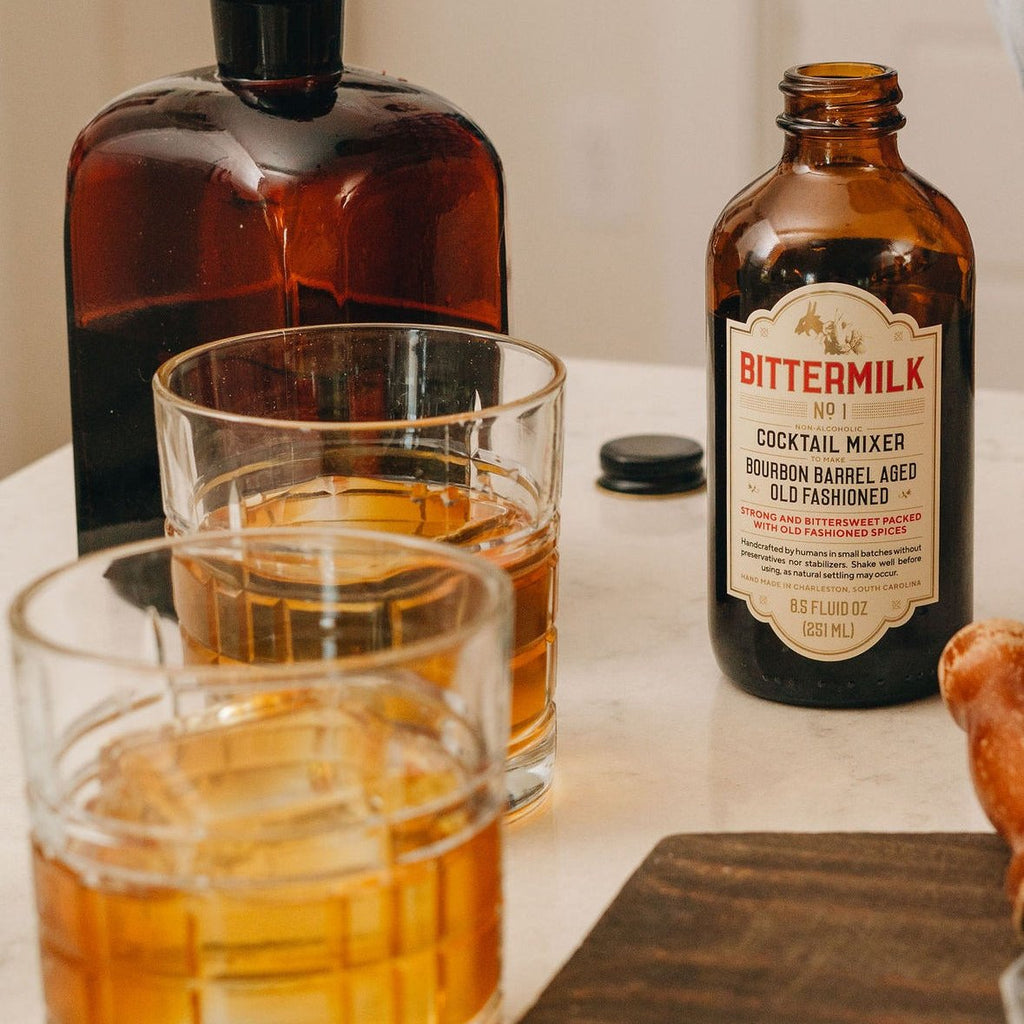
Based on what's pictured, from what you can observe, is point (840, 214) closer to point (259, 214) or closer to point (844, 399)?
point (844, 399)

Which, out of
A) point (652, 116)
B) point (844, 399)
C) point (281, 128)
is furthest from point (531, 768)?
point (652, 116)

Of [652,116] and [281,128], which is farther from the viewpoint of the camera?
[652,116]

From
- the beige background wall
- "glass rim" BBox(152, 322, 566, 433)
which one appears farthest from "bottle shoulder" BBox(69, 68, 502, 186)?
the beige background wall

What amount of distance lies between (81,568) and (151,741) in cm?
5

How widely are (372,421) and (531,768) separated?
133 millimetres

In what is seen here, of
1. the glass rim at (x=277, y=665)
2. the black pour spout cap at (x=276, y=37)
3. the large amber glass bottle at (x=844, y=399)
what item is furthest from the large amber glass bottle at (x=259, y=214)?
the glass rim at (x=277, y=665)

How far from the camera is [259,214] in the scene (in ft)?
2.24

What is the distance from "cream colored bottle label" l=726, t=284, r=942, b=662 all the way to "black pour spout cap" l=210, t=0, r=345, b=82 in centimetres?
23

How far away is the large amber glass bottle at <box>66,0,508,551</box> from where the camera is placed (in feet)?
2.25

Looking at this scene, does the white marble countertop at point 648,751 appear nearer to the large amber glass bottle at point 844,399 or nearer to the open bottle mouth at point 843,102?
the large amber glass bottle at point 844,399

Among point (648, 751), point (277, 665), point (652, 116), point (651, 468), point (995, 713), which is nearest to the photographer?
point (277, 665)

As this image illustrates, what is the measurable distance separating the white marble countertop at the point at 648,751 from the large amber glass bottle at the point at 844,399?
4 cm

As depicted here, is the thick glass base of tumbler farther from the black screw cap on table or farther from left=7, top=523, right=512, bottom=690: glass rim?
the black screw cap on table

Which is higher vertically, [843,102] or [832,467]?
[843,102]
